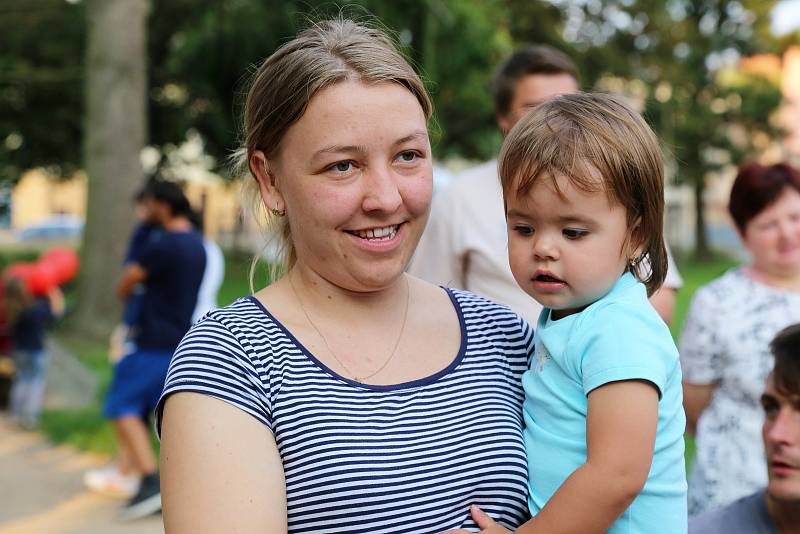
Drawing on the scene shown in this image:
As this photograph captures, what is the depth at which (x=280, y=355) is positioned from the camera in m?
1.84

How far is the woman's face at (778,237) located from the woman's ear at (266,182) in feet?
8.38

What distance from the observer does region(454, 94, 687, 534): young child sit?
1.81 meters

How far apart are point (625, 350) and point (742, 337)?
2.16m

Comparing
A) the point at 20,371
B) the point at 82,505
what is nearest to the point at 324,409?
the point at 82,505

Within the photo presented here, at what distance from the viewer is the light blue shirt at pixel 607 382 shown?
1849 millimetres

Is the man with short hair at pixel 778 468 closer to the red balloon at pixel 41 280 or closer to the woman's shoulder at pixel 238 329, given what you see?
the woman's shoulder at pixel 238 329

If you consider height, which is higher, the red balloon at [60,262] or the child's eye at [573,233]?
the child's eye at [573,233]

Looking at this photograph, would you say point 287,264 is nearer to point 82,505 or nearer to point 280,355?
point 280,355

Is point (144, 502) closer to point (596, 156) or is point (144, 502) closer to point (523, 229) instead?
point (523, 229)

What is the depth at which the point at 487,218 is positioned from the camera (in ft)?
12.0

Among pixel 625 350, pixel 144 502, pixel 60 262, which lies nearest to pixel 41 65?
pixel 60 262

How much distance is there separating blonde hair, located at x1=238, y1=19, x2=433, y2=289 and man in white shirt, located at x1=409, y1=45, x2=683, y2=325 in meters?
1.53

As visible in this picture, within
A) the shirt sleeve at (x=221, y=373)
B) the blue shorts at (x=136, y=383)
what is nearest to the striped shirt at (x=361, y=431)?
the shirt sleeve at (x=221, y=373)

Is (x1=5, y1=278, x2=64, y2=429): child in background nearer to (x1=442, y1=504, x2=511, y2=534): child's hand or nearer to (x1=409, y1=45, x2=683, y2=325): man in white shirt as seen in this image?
(x1=409, y1=45, x2=683, y2=325): man in white shirt
